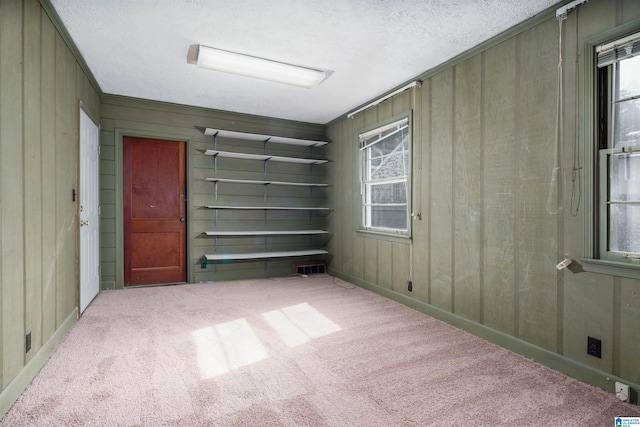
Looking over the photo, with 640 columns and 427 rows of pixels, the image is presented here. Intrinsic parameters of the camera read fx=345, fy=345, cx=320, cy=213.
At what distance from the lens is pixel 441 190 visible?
3.52 metres

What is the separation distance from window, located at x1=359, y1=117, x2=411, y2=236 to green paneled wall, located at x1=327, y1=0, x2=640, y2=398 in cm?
23

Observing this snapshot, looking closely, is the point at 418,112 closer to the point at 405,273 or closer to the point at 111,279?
the point at 405,273

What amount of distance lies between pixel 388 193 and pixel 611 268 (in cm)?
256

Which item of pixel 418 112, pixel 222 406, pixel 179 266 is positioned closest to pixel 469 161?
pixel 418 112

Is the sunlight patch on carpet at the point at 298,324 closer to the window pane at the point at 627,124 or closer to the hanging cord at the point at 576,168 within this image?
the hanging cord at the point at 576,168

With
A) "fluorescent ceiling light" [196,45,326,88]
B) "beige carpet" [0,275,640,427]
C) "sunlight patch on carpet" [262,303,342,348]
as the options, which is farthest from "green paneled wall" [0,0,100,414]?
"sunlight patch on carpet" [262,303,342,348]

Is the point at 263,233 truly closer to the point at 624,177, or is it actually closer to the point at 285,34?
the point at 285,34

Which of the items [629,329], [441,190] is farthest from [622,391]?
[441,190]

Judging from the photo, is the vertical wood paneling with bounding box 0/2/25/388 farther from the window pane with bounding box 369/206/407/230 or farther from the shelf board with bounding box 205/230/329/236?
the window pane with bounding box 369/206/407/230

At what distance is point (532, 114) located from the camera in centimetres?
264

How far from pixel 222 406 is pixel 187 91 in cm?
376

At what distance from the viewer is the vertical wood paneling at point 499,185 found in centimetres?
282

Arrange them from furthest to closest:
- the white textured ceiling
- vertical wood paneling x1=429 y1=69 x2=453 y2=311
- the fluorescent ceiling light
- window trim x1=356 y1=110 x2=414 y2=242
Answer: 1. window trim x1=356 y1=110 x2=414 y2=242
2. vertical wood paneling x1=429 y1=69 x2=453 y2=311
3. the fluorescent ceiling light
4. the white textured ceiling

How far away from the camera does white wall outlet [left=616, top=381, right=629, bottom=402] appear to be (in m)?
2.04
